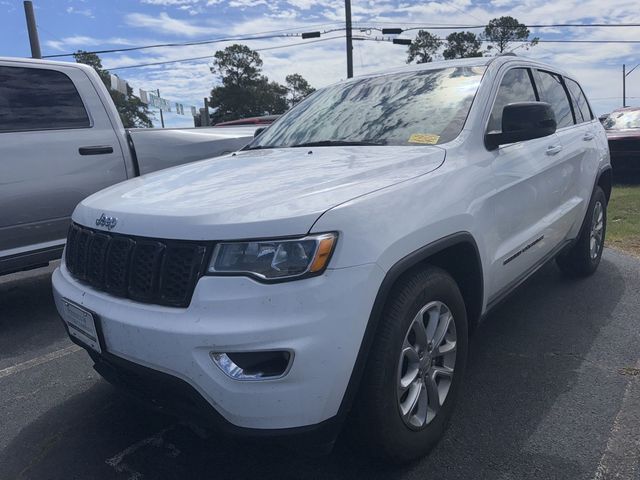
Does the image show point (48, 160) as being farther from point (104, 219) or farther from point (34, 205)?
point (104, 219)

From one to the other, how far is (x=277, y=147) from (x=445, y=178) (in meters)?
1.28

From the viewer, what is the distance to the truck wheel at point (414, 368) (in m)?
2.07

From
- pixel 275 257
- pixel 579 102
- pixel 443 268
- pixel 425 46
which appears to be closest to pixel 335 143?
pixel 443 268

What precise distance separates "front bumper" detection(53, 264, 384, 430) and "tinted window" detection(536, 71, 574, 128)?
9.19ft

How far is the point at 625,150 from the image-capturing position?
10.7 m

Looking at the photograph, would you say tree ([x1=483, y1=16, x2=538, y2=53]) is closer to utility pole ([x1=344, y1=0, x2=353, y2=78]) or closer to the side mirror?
utility pole ([x1=344, y1=0, x2=353, y2=78])

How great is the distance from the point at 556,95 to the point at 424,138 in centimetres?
208

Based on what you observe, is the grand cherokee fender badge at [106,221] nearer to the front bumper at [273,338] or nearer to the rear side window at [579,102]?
the front bumper at [273,338]

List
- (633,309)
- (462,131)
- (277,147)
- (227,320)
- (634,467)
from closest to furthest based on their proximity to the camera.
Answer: (227,320)
(634,467)
(462,131)
(277,147)
(633,309)

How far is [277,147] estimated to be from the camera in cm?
343

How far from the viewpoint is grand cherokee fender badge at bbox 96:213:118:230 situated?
7.54 ft

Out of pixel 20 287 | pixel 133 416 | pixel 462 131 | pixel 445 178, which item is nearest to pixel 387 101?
pixel 462 131

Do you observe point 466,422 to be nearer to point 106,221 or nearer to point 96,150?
point 106,221

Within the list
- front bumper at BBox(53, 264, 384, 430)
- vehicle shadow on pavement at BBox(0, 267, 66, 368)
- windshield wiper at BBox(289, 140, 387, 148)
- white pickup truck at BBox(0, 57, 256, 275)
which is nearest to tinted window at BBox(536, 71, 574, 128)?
windshield wiper at BBox(289, 140, 387, 148)
